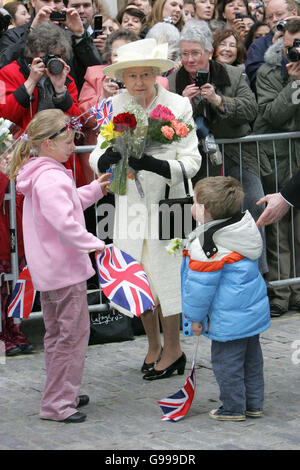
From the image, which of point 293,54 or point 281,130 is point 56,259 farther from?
point 281,130

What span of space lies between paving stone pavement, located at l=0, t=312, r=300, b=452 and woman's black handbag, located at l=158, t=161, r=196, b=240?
1042mm

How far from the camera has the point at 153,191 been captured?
19.6 feet

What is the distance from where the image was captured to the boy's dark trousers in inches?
195

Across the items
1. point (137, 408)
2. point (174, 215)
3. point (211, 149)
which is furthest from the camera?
point (211, 149)

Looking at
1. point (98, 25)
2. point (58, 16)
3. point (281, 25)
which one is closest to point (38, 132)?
point (58, 16)

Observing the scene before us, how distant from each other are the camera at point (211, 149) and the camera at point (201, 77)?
0.43m

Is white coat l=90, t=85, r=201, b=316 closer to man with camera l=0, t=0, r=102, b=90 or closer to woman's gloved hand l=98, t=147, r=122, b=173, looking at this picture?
woman's gloved hand l=98, t=147, r=122, b=173

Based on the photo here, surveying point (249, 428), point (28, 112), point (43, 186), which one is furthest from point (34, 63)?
point (249, 428)

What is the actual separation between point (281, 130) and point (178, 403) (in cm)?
356

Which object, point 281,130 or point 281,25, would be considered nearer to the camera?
point 281,130

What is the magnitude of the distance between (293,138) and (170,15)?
2.30 meters

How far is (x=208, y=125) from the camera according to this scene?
725 centimetres

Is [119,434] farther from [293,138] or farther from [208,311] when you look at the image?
[293,138]

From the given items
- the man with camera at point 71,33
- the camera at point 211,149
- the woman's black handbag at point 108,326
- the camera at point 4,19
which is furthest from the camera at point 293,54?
the woman's black handbag at point 108,326
